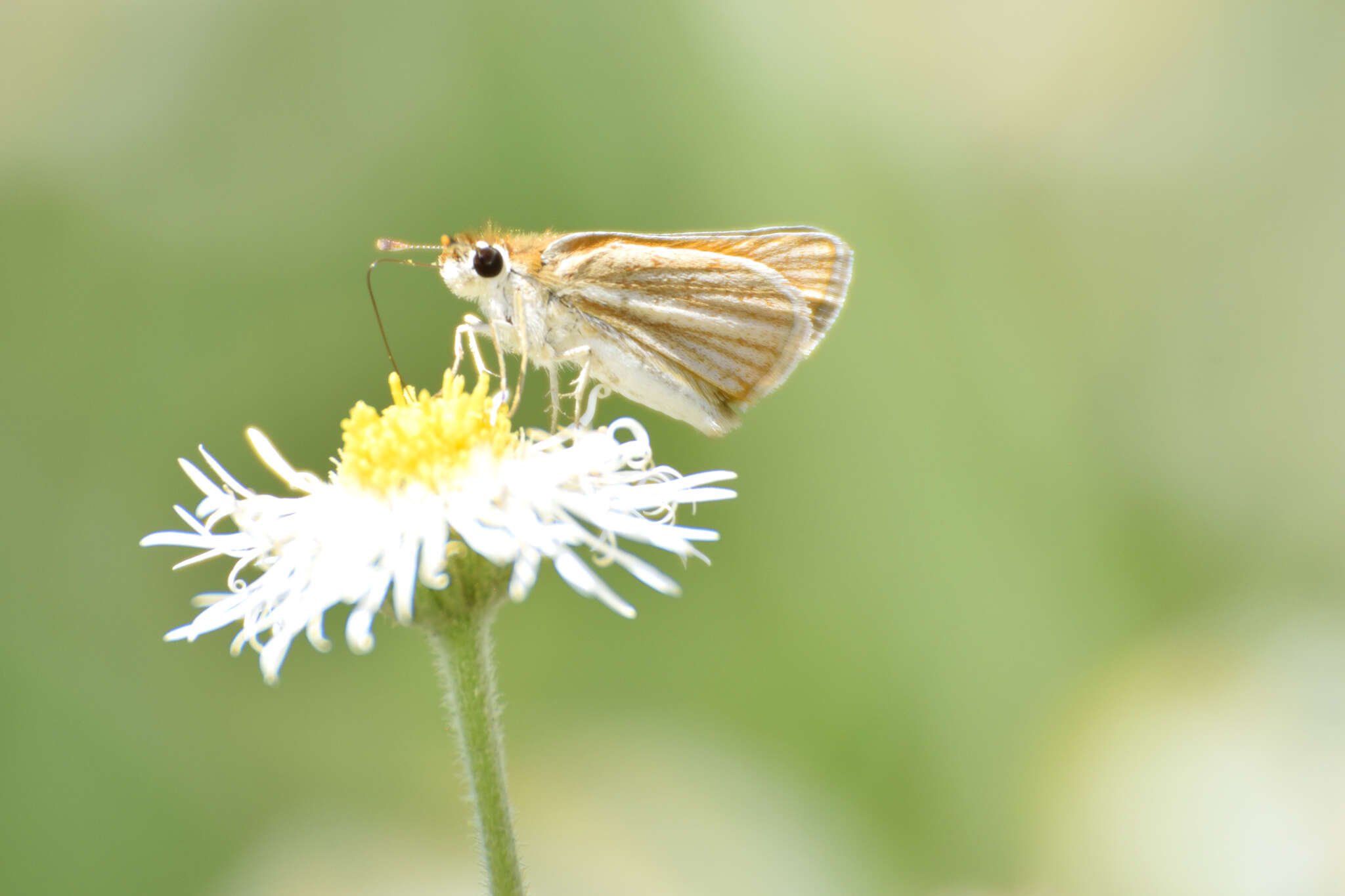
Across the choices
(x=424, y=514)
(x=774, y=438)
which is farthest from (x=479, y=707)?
(x=774, y=438)

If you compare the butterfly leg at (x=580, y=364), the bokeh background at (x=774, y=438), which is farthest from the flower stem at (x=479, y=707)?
the bokeh background at (x=774, y=438)

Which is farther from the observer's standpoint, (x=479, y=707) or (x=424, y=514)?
(x=424, y=514)

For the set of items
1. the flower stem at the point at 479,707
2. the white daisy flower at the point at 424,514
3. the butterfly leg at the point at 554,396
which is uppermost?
the butterfly leg at the point at 554,396

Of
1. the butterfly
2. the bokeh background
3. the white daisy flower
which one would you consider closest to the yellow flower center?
the white daisy flower

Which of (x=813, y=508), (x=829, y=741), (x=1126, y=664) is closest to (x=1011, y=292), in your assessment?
(x=813, y=508)

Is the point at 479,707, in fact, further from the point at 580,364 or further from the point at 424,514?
the point at 580,364

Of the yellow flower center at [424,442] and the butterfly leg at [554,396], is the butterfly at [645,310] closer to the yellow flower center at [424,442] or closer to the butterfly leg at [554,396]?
the butterfly leg at [554,396]

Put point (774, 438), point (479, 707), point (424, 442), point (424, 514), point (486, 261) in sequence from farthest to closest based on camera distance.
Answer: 1. point (774, 438)
2. point (486, 261)
3. point (424, 442)
4. point (424, 514)
5. point (479, 707)
